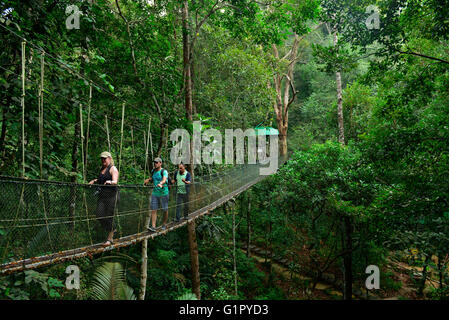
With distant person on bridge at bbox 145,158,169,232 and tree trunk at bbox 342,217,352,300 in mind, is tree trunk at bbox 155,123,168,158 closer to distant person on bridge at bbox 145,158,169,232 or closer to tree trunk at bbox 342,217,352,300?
distant person on bridge at bbox 145,158,169,232

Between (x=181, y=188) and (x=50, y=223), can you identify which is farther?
(x=181, y=188)

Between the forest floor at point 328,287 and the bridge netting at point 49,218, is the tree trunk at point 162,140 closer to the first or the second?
the bridge netting at point 49,218

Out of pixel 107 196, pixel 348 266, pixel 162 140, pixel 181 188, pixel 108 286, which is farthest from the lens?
pixel 348 266

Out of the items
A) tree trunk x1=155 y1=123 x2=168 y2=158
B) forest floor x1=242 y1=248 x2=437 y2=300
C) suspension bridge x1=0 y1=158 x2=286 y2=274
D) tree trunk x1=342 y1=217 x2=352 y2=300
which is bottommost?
forest floor x1=242 y1=248 x2=437 y2=300

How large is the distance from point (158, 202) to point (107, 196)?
89 cm

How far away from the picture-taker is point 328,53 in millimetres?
3928

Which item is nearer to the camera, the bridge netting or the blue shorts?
the bridge netting

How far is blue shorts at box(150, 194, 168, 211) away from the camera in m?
3.22

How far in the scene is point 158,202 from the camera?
130 inches

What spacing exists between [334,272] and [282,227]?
2.17 metres

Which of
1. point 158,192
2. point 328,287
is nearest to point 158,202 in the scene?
point 158,192

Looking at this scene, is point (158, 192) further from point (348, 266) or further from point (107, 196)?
point (348, 266)

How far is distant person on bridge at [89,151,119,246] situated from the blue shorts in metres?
0.67

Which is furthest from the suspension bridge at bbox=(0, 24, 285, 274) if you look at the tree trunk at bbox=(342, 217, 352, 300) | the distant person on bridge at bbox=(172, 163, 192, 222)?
the tree trunk at bbox=(342, 217, 352, 300)
